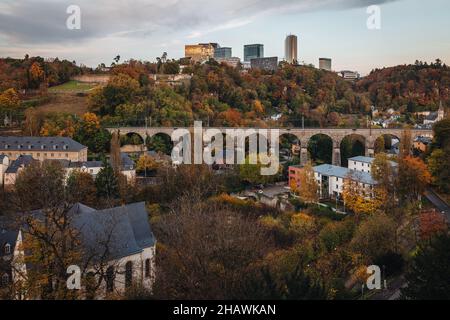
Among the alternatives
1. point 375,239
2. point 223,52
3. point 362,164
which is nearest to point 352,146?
point 362,164

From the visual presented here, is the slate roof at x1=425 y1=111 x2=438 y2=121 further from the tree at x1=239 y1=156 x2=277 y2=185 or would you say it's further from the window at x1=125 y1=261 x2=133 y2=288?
the window at x1=125 y1=261 x2=133 y2=288

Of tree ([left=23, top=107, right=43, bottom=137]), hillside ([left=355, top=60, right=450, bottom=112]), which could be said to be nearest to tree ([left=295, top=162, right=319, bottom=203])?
tree ([left=23, top=107, right=43, bottom=137])

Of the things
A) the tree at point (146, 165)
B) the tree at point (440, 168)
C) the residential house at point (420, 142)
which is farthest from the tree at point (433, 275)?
the residential house at point (420, 142)

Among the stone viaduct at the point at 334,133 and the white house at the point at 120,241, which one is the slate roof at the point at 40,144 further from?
the white house at the point at 120,241

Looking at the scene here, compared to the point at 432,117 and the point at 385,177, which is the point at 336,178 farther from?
the point at 432,117

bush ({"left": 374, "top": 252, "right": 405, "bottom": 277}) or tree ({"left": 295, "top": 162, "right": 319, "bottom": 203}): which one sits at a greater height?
tree ({"left": 295, "top": 162, "right": 319, "bottom": 203})

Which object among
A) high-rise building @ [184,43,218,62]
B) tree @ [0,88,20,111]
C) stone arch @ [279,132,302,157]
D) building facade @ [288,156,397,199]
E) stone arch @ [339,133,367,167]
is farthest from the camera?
high-rise building @ [184,43,218,62]

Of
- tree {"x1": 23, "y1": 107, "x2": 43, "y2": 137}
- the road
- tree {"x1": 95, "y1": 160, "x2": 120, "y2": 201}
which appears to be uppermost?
tree {"x1": 23, "y1": 107, "x2": 43, "y2": 137}
